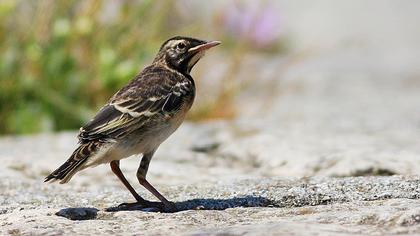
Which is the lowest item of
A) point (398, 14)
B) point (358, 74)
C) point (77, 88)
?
point (77, 88)

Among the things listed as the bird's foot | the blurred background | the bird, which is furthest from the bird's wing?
the blurred background

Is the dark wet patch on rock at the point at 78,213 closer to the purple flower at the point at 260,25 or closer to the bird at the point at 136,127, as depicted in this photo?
the bird at the point at 136,127

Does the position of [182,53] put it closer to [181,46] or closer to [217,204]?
[181,46]

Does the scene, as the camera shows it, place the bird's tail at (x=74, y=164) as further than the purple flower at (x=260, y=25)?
No

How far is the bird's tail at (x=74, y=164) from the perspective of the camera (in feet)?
16.4

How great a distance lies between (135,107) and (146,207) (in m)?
0.58

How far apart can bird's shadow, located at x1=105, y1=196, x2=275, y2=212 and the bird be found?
0.09m

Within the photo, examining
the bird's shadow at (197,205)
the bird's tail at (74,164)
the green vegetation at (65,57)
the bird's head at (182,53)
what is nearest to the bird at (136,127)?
the bird's tail at (74,164)

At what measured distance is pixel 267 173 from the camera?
21.7ft

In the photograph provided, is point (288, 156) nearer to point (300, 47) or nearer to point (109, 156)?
point (109, 156)

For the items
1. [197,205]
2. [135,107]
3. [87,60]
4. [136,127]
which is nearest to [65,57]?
[87,60]

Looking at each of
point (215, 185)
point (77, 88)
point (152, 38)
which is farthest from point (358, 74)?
point (215, 185)

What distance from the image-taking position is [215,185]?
5758 millimetres

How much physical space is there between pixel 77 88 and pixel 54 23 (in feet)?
2.36
